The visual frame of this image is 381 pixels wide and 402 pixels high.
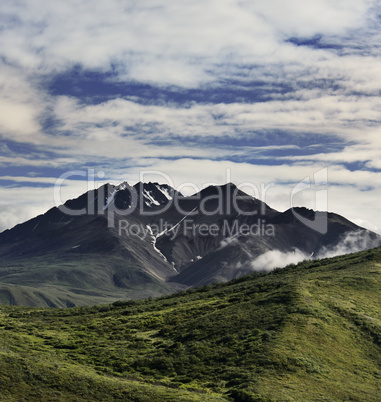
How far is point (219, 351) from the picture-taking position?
66.2 metres

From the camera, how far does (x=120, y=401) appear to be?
49906 mm

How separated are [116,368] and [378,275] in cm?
6042

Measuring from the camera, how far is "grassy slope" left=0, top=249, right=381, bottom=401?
172 ft

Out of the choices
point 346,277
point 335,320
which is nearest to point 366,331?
point 335,320

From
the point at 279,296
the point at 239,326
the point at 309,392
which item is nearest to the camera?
the point at 309,392

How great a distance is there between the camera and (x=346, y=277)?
102 metres

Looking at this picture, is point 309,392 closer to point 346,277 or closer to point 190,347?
point 190,347

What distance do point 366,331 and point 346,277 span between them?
98.0 ft

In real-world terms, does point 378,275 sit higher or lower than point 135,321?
higher

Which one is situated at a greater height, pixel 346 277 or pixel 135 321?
pixel 346 277

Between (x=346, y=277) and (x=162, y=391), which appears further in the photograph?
(x=346, y=277)

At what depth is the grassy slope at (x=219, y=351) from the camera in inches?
2068

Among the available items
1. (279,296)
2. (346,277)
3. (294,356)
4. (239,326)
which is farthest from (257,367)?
(346,277)

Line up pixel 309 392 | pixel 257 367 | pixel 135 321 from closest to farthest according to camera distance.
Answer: pixel 309 392 < pixel 257 367 < pixel 135 321
